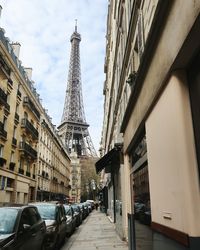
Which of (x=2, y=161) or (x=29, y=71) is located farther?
(x=29, y=71)

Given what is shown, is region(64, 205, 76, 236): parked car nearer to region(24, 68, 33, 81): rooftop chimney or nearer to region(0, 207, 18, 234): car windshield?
region(0, 207, 18, 234): car windshield

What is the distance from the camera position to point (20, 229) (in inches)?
246

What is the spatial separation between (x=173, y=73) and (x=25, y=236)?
180 inches

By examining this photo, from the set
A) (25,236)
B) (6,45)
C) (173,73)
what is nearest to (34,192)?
(6,45)

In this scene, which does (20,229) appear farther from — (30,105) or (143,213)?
(30,105)

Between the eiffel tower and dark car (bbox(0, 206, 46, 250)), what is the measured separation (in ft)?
254

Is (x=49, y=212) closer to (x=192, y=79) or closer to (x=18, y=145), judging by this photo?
(x=192, y=79)

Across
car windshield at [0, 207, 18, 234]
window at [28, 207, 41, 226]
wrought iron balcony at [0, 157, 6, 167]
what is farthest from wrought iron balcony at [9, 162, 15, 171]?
car windshield at [0, 207, 18, 234]

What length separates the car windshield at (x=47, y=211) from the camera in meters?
11.3

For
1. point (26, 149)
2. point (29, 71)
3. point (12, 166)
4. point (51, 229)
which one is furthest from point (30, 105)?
point (51, 229)

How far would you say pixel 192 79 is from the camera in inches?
159

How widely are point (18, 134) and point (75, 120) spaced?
58.2m

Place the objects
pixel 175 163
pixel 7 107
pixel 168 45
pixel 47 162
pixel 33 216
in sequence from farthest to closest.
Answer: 1. pixel 47 162
2. pixel 7 107
3. pixel 33 216
4. pixel 168 45
5. pixel 175 163

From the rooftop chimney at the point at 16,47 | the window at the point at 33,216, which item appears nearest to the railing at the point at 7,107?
the rooftop chimney at the point at 16,47
